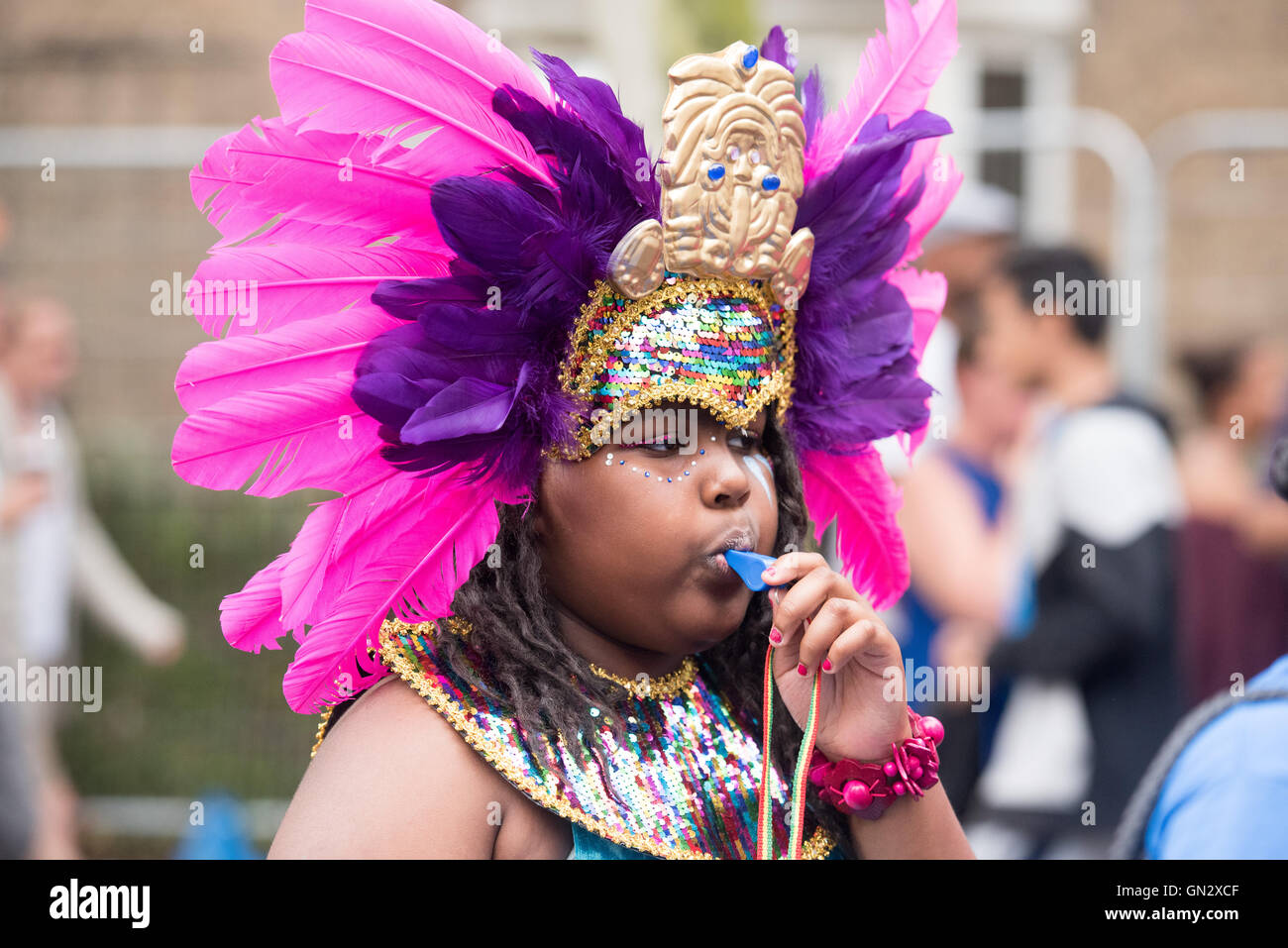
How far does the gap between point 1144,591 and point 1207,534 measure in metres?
1.40

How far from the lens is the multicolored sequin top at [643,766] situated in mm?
1719

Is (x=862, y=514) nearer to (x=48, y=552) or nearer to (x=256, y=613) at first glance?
(x=256, y=613)

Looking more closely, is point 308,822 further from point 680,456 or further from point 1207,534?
point 1207,534

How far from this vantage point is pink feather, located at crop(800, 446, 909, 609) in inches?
83.8

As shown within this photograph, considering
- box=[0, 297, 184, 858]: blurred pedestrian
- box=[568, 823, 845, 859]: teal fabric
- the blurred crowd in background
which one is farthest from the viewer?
box=[0, 297, 184, 858]: blurred pedestrian

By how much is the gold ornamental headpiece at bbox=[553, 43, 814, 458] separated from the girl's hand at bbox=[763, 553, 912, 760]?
9.1 inches

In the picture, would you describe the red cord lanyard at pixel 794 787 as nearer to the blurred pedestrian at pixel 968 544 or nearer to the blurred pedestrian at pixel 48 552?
the blurred pedestrian at pixel 968 544

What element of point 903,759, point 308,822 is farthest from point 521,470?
point 903,759

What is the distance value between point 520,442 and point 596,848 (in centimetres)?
51

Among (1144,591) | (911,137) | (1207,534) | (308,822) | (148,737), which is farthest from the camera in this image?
(148,737)

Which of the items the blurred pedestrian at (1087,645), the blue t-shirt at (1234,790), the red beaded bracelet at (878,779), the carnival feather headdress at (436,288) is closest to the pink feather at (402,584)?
the carnival feather headdress at (436,288)

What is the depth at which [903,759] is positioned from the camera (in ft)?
6.08

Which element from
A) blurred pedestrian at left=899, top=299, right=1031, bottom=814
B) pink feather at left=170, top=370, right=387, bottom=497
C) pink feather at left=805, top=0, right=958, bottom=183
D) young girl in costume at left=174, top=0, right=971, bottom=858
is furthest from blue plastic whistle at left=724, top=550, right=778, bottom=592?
blurred pedestrian at left=899, top=299, right=1031, bottom=814

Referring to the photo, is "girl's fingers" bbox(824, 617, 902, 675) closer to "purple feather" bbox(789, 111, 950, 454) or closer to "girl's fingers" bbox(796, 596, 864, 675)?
"girl's fingers" bbox(796, 596, 864, 675)
